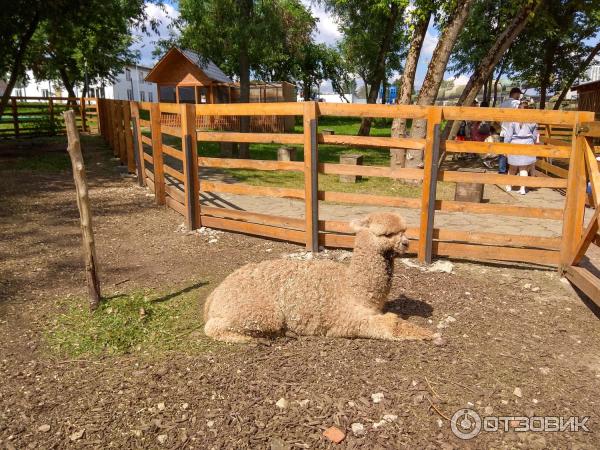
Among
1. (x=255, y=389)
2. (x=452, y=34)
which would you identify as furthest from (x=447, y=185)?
(x=255, y=389)

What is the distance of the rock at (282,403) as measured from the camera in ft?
10.3

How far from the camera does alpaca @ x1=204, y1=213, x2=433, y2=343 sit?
3814 millimetres

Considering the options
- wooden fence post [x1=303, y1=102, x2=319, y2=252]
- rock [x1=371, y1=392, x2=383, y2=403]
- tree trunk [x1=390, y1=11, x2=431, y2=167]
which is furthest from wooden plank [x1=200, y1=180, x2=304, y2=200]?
tree trunk [x1=390, y1=11, x2=431, y2=167]

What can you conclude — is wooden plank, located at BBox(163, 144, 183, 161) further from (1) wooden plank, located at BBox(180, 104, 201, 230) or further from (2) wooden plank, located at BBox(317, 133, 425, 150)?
(2) wooden plank, located at BBox(317, 133, 425, 150)

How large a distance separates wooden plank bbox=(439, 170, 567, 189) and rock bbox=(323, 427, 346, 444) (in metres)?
3.62

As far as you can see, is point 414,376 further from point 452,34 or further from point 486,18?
point 486,18

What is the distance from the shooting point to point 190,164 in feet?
23.0

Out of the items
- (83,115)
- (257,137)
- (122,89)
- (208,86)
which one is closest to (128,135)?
(257,137)

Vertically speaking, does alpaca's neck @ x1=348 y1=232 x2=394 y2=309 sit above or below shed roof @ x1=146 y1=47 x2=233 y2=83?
below

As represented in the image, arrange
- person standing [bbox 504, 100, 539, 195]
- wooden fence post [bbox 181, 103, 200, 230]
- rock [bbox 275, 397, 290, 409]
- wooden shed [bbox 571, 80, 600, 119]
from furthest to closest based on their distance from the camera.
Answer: wooden shed [bbox 571, 80, 600, 119] < person standing [bbox 504, 100, 539, 195] < wooden fence post [bbox 181, 103, 200, 230] < rock [bbox 275, 397, 290, 409]

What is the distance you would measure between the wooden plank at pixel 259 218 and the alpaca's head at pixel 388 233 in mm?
2671

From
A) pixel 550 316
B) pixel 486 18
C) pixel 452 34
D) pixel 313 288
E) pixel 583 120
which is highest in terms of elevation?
pixel 486 18

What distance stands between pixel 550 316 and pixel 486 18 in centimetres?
2477

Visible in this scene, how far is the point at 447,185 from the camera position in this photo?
12039 millimetres
